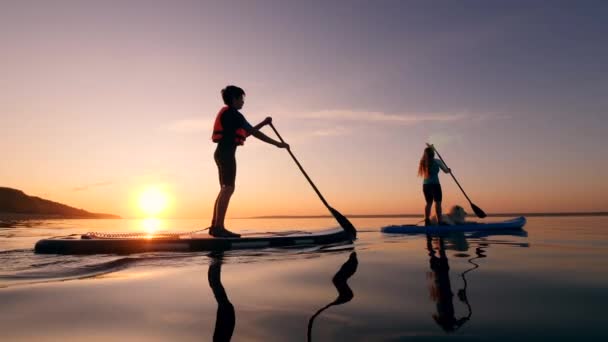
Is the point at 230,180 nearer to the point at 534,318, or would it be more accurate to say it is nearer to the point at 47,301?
the point at 47,301

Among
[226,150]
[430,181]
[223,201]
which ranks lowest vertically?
[223,201]

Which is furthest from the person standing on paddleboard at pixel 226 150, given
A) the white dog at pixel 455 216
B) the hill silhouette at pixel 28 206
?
the hill silhouette at pixel 28 206

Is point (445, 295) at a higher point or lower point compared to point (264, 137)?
lower

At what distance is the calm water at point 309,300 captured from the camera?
2.32m

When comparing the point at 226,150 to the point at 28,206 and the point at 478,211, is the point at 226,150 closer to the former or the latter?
the point at 478,211

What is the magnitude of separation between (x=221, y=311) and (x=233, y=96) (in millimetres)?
5870

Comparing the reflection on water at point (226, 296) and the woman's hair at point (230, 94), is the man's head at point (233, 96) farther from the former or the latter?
the reflection on water at point (226, 296)

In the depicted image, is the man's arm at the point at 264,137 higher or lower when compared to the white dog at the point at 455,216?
higher

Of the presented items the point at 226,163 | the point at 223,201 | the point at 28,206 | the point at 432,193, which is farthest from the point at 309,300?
the point at 28,206

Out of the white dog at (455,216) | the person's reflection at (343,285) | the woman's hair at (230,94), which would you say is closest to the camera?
the person's reflection at (343,285)

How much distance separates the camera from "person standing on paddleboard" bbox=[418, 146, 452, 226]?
12242 millimetres

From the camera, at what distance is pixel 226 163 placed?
25.1ft

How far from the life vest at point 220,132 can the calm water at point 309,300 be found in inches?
118

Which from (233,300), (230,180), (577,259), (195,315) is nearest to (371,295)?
(233,300)
